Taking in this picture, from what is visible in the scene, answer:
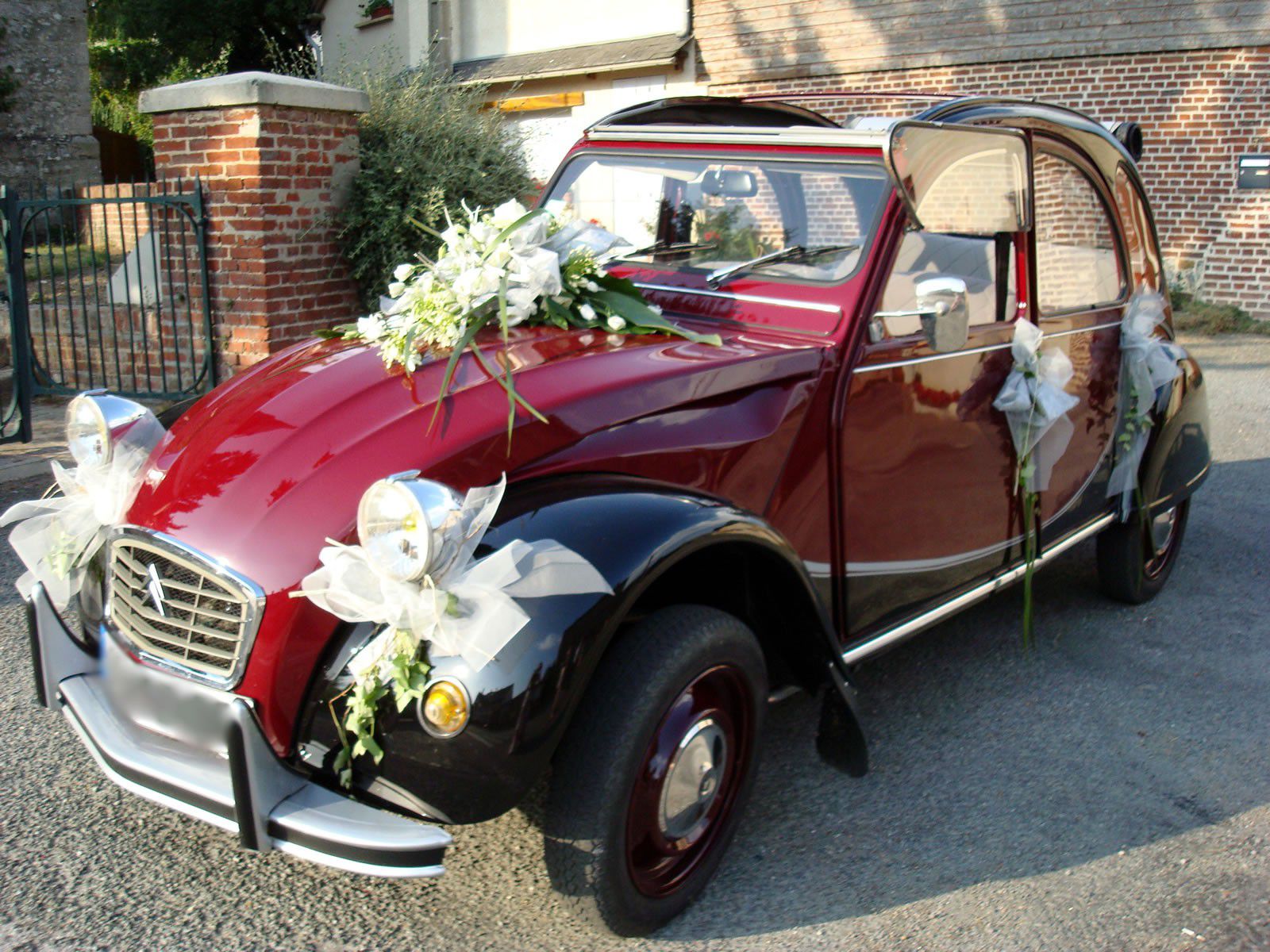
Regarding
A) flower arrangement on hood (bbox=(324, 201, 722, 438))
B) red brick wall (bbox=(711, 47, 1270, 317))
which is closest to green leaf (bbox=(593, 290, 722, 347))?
flower arrangement on hood (bbox=(324, 201, 722, 438))

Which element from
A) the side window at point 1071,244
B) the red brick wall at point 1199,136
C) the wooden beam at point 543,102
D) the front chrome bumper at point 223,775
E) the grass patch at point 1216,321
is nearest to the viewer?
the front chrome bumper at point 223,775

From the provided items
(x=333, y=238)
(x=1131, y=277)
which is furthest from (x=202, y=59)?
(x=1131, y=277)

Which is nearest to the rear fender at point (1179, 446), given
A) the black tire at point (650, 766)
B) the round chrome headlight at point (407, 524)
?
the black tire at point (650, 766)

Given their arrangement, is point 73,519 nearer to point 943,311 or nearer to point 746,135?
point 746,135

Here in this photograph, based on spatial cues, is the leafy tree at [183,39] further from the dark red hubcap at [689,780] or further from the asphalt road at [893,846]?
the dark red hubcap at [689,780]

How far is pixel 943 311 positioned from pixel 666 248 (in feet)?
3.12

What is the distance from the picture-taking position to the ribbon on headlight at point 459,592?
212 centimetres

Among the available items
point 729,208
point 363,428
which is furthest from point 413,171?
point 363,428

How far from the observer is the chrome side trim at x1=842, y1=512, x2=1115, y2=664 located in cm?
325

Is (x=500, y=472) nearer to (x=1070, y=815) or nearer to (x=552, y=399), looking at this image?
(x=552, y=399)

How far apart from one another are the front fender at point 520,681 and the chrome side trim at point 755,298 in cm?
104

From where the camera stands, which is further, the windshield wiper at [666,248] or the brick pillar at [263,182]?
the brick pillar at [263,182]

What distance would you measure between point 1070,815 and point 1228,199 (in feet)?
36.4

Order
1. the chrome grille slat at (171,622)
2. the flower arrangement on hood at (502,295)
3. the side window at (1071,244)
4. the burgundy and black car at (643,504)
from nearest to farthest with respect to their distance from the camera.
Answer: the burgundy and black car at (643,504) < the chrome grille slat at (171,622) < the flower arrangement on hood at (502,295) < the side window at (1071,244)
